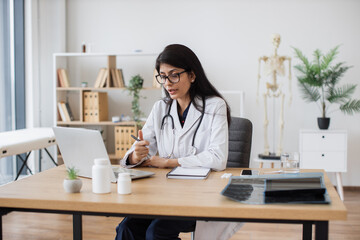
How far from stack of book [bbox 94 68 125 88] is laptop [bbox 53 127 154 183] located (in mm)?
2847

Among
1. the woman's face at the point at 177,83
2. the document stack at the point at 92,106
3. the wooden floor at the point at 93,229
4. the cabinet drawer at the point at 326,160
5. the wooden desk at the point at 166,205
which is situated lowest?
the wooden floor at the point at 93,229

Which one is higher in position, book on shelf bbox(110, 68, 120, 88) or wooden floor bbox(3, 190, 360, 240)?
book on shelf bbox(110, 68, 120, 88)

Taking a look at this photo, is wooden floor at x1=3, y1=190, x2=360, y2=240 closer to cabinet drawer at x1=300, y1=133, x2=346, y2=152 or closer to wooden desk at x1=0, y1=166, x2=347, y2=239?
cabinet drawer at x1=300, y1=133, x2=346, y2=152

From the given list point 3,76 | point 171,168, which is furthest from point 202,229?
point 3,76

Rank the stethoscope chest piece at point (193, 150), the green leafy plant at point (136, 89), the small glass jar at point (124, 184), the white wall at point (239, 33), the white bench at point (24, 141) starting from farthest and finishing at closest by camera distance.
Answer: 1. the white wall at point (239, 33)
2. the green leafy plant at point (136, 89)
3. the white bench at point (24, 141)
4. the stethoscope chest piece at point (193, 150)
5. the small glass jar at point (124, 184)

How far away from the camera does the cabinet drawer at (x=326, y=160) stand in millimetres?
4375

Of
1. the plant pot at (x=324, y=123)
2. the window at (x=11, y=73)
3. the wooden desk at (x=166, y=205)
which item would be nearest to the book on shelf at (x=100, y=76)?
the window at (x=11, y=73)

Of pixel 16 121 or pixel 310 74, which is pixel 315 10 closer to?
pixel 310 74

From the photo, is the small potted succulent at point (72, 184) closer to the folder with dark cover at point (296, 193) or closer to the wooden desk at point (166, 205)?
the wooden desk at point (166, 205)

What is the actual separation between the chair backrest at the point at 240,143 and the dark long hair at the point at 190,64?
0.54ft

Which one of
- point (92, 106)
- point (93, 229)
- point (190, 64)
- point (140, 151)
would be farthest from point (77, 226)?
point (92, 106)

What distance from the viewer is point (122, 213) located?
144 centimetres

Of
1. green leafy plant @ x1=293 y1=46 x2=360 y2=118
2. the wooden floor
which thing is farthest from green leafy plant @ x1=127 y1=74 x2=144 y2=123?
green leafy plant @ x1=293 y1=46 x2=360 y2=118

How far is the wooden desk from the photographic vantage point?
4.44ft
